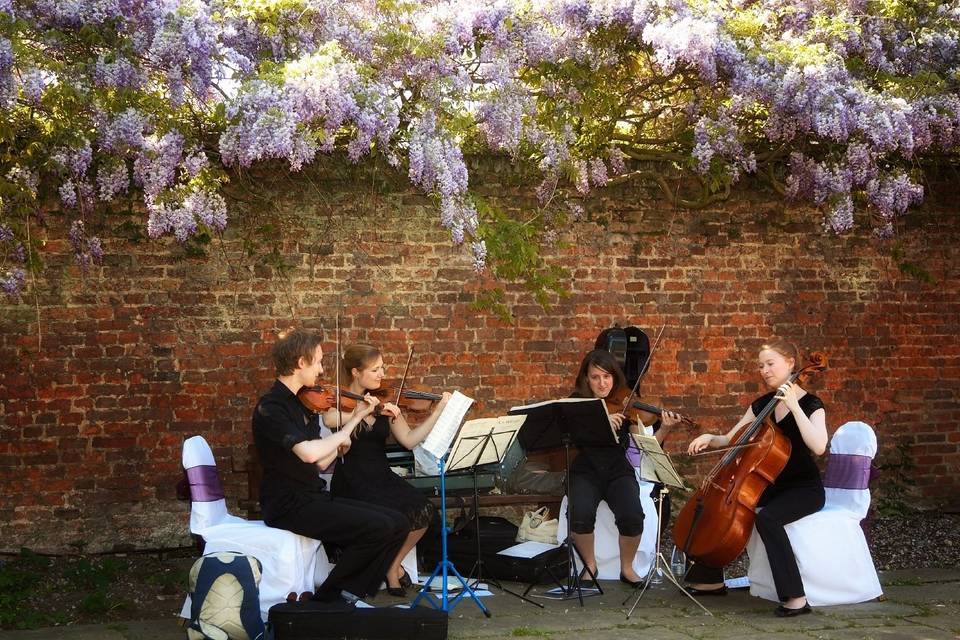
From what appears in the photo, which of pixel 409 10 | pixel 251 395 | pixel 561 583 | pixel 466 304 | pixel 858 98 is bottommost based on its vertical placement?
pixel 561 583

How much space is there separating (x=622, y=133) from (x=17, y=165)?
3735 mm

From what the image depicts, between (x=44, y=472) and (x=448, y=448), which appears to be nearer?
(x=448, y=448)

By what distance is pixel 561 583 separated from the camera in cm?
578

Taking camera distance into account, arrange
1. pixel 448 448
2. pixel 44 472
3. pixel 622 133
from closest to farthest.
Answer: pixel 448 448 < pixel 44 472 < pixel 622 133

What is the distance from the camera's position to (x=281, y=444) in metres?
4.78

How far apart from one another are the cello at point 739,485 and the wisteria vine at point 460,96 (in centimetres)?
193

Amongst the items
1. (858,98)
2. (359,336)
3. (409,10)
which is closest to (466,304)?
(359,336)

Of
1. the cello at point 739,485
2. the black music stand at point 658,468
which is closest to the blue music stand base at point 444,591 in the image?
the black music stand at point 658,468

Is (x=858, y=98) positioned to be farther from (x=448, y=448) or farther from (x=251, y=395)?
(x=251, y=395)

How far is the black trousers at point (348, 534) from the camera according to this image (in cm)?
484

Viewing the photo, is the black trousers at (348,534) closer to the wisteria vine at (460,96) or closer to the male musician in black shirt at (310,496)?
the male musician in black shirt at (310,496)

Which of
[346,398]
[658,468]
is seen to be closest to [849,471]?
[658,468]

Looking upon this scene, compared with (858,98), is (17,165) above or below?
below

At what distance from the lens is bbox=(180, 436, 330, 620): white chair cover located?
192 inches
